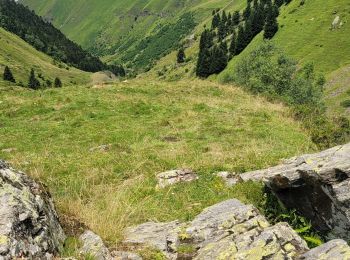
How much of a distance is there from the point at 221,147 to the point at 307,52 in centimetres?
12987

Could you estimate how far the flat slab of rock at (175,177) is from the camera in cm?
1408

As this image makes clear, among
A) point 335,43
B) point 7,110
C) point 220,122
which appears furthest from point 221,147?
point 335,43

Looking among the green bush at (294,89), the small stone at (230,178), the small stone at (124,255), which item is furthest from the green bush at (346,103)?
the small stone at (124,255)

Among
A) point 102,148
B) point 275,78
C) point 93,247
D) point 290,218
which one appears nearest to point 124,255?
point 93,247

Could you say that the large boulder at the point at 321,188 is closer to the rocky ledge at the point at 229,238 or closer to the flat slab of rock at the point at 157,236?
the rocky ledge at the point at 229,238

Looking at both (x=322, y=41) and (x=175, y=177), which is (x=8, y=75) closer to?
(x=322, y=41)

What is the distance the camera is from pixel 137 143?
2247 cm

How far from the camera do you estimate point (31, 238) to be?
6.78 m

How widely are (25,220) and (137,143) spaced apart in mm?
15535

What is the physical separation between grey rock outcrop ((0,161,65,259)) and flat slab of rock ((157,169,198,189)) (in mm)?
5959

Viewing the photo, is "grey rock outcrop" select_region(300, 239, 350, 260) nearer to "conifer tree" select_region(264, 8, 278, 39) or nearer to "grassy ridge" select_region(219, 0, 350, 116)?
"grassy ridge" select_region(219, 0, 350, 116)

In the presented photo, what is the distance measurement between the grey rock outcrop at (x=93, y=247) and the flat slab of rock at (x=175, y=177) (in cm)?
606

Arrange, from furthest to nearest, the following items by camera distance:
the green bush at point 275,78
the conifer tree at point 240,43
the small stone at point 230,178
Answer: the conifer tree at point 240,43 < the green bush at point 275,78 < the small stone at point 230,178

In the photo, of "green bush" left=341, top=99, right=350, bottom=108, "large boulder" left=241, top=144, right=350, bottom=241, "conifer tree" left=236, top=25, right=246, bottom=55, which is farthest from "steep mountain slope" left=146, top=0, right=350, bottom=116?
"large boulder" left=241, top=144, right=350, bottom=241
